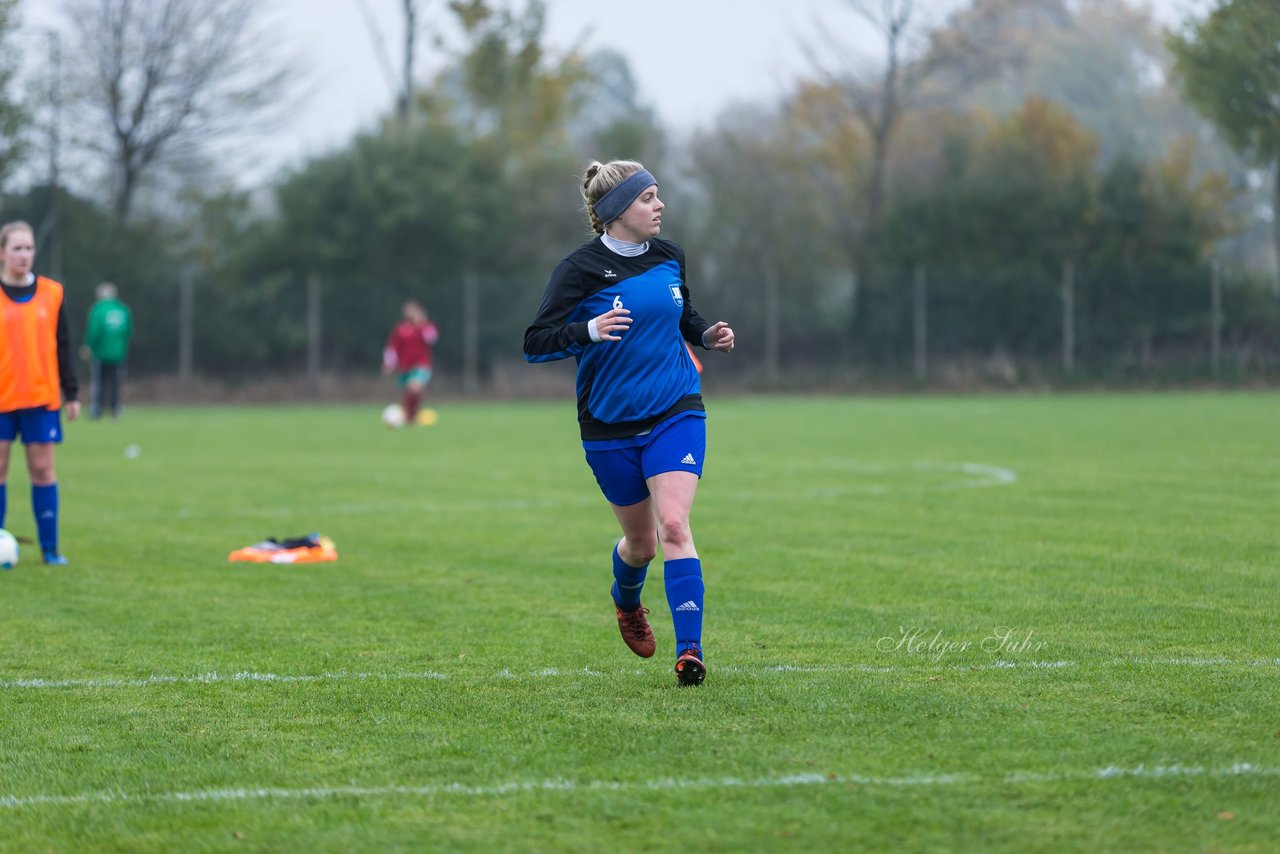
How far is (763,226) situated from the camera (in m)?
43.0

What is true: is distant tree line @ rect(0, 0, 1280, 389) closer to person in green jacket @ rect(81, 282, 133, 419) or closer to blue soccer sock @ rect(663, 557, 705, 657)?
person in green jacket @ rect(81, 282, 133, 419)

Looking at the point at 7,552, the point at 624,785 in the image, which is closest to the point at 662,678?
the point at 624,785

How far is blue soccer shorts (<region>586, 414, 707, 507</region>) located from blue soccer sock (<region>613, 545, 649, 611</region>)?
290 millimetres

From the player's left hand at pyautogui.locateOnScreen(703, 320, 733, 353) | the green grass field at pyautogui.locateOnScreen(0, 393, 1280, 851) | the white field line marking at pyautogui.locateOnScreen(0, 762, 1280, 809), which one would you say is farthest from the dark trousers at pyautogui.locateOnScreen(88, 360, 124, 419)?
the white field line marking at pyautogui.locateOnScreen(0, 762, 1280, 809)

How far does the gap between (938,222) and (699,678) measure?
117 feet

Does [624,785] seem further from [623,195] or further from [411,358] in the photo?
[411,358]

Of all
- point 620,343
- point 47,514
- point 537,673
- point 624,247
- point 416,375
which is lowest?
point 537,673

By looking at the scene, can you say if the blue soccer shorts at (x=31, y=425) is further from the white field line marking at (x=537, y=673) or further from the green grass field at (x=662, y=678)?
the white field line marking at (x=537, y=673)

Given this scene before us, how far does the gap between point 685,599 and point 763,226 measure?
37.8 metres

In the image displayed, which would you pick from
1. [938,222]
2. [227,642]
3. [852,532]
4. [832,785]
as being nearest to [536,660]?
A: [227,642]

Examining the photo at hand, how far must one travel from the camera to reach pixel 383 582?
9008 millimetres

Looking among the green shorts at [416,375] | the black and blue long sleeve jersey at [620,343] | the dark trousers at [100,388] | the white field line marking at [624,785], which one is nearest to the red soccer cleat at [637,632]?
the black and blue long sleeve jersey at [620,343]

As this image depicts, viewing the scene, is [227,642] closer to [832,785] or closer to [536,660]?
[536,660]

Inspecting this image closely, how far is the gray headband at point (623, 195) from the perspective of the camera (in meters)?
6.16
